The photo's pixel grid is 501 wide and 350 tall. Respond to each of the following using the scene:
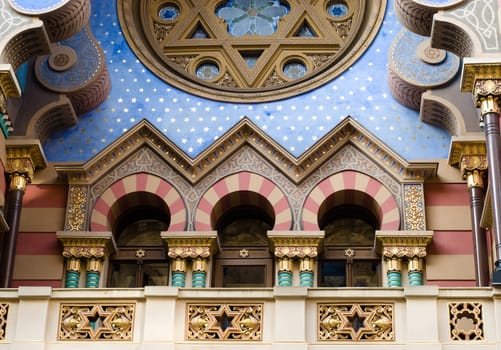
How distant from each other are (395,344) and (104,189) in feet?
24.6

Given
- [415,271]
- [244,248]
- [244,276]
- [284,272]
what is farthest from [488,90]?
[244,276]

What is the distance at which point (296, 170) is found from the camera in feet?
73.6

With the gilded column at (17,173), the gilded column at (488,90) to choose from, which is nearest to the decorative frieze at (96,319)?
the gilded column at (17,173)

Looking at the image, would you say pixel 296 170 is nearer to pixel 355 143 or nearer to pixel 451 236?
pixel 355 143

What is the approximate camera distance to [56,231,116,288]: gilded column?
21.6 metres

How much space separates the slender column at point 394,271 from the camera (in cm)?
2123

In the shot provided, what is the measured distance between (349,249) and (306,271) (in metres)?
1.17

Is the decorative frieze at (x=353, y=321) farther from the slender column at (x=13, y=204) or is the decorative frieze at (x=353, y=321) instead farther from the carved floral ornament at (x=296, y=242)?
the slender column at (x=13, y=204)

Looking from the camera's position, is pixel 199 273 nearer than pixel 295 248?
Yes

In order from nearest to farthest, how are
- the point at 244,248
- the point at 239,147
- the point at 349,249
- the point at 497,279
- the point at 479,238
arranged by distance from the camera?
the point at 497,279 → the point at 479,238 → the point at 349,249 → the point at 244,248 → the point at 239,147

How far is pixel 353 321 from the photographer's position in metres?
17.6

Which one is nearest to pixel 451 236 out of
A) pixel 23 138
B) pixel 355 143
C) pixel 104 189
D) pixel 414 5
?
pixel 355 143

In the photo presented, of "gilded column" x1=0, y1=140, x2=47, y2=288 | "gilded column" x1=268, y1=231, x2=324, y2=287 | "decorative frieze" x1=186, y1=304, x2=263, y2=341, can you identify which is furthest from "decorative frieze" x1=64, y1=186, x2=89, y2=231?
"decorative frieze" x1=186, y1=304, x2=263, y2=341

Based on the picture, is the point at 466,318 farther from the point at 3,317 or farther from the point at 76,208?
the point at 76,208
